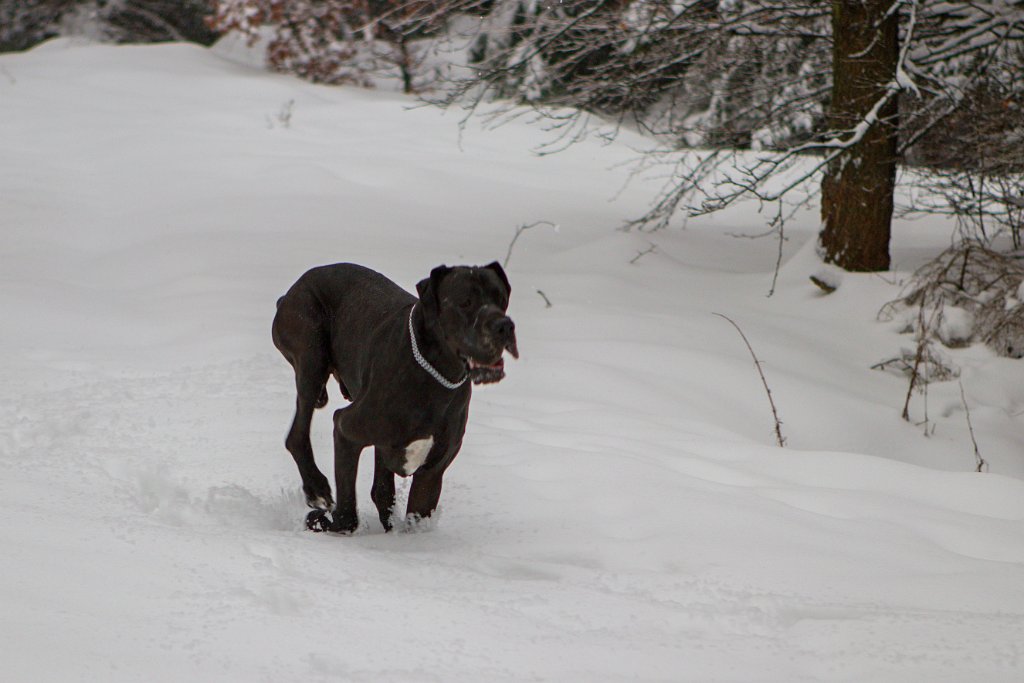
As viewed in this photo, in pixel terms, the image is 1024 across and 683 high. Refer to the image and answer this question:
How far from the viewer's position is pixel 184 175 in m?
11.2

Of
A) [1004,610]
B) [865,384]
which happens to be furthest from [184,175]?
[1004,610]

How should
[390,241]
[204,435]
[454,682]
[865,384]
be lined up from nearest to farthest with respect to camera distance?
1. [454,682]
2. [204,435]
3. [865,384]
4. [390,241]

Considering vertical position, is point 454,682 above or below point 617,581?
above

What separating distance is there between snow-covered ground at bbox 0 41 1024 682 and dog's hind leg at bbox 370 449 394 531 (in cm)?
13

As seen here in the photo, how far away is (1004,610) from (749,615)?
85 centimetres

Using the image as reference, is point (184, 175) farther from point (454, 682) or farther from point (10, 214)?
point (454, 682)

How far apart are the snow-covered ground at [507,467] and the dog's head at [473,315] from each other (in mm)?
733

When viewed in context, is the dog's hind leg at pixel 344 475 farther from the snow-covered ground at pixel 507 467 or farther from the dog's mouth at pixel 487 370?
the dog's mouth at pixel 487 370

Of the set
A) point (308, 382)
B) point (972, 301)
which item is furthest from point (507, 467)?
point (972, 301)

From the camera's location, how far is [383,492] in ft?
14.0

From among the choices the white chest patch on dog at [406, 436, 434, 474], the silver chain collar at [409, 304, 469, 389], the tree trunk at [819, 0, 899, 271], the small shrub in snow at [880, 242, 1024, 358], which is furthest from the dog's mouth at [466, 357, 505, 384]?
the tree trunk at [819, 0, 899, 271]

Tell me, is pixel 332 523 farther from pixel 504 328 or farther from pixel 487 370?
pixel 504 328

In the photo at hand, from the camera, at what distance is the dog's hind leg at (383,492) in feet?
13.9

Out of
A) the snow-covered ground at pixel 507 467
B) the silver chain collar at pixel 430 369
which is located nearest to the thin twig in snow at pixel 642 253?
the snow-covered ground at pixel 507 467
